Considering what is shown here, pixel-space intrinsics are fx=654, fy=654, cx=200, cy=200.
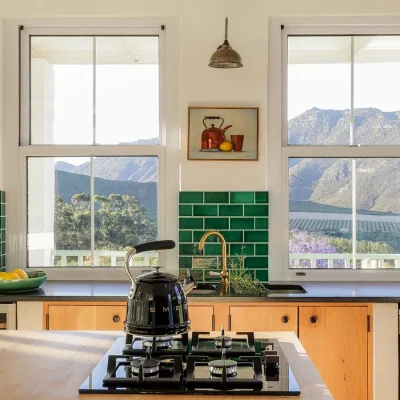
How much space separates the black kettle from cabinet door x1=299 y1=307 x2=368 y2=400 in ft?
5.67

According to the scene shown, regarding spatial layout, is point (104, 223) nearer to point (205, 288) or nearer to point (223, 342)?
point (205, 288)

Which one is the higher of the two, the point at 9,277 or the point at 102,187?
the point at 102,187

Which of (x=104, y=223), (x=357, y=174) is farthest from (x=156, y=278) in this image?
(x=357, y=174)

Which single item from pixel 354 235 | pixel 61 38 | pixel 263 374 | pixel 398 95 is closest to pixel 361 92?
pixel 398 95

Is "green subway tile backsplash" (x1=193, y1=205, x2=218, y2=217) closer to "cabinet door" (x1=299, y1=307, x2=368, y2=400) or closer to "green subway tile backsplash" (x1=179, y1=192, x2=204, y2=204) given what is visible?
"green subway tile backsplash" (x1=179, y1=192, x2=204, y2=204)

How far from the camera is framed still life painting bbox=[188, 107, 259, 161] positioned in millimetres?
4277

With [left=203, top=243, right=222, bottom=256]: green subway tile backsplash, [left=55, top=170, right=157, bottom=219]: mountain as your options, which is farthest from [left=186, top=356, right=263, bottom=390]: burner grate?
[left=55, top=170, right=157, bottom=219]: mountain

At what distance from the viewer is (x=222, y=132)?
4.29 metres

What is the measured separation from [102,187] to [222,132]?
2.95ft

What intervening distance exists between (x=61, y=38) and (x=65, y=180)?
0.97m

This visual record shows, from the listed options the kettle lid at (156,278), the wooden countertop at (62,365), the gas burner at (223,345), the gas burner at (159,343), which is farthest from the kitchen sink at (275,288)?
the kettle lid at (156,278)

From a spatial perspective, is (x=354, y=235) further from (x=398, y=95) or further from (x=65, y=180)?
(x=65, y=180)

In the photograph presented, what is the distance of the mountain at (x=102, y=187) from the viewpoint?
4.43 metres

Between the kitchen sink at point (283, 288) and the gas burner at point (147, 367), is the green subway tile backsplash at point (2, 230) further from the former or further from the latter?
the gas burner at point (147, 367)
